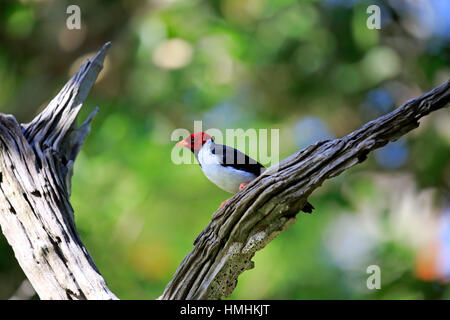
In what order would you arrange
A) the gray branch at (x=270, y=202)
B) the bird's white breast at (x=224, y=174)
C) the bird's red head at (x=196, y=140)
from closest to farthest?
the gray branch at (x=270, y=202) < the bird's white breast at (x=224, y=174) < the bird's red head at (x=196, y=140)

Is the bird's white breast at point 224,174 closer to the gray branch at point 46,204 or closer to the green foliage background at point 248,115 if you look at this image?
the gray branch at point 46,204

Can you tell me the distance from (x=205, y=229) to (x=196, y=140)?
1.40 meters

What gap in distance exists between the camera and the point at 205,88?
7.48 m

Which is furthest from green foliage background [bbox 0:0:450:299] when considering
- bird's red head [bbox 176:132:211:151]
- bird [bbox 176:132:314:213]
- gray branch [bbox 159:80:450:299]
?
gray branch [bbox 159:80:450:299]

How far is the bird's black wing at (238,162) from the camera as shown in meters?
3.69

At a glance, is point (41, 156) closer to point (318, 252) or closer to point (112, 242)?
point (112, 242)

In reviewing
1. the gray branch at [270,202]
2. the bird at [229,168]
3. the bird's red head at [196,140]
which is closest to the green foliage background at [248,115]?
the bird's red head at [196,140]

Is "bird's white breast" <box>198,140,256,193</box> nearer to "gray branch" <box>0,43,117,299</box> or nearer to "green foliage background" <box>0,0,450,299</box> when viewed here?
"gray branch" <box>0,43,117,299</box>

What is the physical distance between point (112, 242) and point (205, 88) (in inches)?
95.0

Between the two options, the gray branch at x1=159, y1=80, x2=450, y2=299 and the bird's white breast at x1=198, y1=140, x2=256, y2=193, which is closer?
the gray branch at x1=159, y1=80, x2=450, y2=299

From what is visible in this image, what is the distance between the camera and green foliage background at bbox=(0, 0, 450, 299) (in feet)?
23.1

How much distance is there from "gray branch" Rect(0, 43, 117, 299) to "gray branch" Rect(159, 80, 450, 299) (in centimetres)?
56

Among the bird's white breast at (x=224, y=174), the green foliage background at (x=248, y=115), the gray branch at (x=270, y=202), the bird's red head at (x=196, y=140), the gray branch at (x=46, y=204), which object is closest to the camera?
the gray branch at (x=270, y=202)

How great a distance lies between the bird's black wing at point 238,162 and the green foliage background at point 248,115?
10.2 feet
